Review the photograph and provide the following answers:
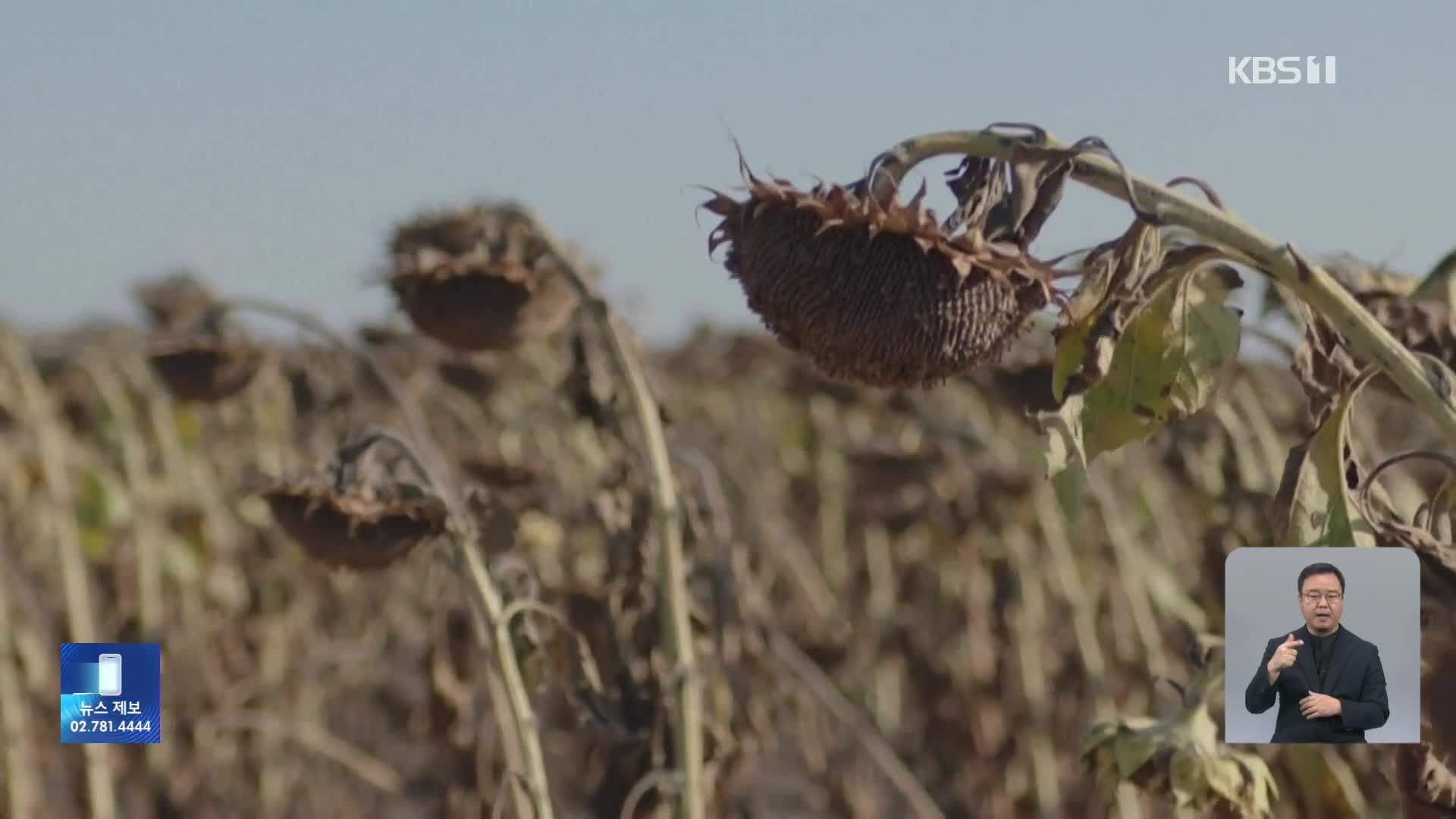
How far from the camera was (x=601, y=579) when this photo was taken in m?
3.07

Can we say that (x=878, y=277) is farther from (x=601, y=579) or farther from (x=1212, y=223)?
(x=601, y=579)

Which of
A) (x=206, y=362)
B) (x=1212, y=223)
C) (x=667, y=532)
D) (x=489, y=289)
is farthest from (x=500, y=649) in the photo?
(x=1212, y=223)

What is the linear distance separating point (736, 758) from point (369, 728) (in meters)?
4.24

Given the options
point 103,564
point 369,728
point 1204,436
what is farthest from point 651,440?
point 369,728

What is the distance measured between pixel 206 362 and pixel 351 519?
0.93 m

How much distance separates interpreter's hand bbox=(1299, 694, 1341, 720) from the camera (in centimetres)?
169

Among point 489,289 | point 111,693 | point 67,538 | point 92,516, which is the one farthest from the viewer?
point 92,516

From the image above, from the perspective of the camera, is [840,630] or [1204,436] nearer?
[1204,436]

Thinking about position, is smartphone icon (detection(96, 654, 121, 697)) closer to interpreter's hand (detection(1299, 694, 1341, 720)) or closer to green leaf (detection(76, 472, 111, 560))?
interpreter's hand (detection(1299, 694, 1341, 720))

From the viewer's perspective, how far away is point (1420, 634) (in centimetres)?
161

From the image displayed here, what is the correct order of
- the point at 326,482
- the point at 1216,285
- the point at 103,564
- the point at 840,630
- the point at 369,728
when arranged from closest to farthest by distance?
the point at 1216,285
the point at 326,482
the point at 840,630
the point at 103,564
the point at 369,728

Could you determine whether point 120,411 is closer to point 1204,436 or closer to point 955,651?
point 955,651

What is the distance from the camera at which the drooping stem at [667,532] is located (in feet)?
8.74

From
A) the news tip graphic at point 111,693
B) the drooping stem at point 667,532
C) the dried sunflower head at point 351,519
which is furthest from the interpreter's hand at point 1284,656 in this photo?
the news tip graphic at point 111,693
